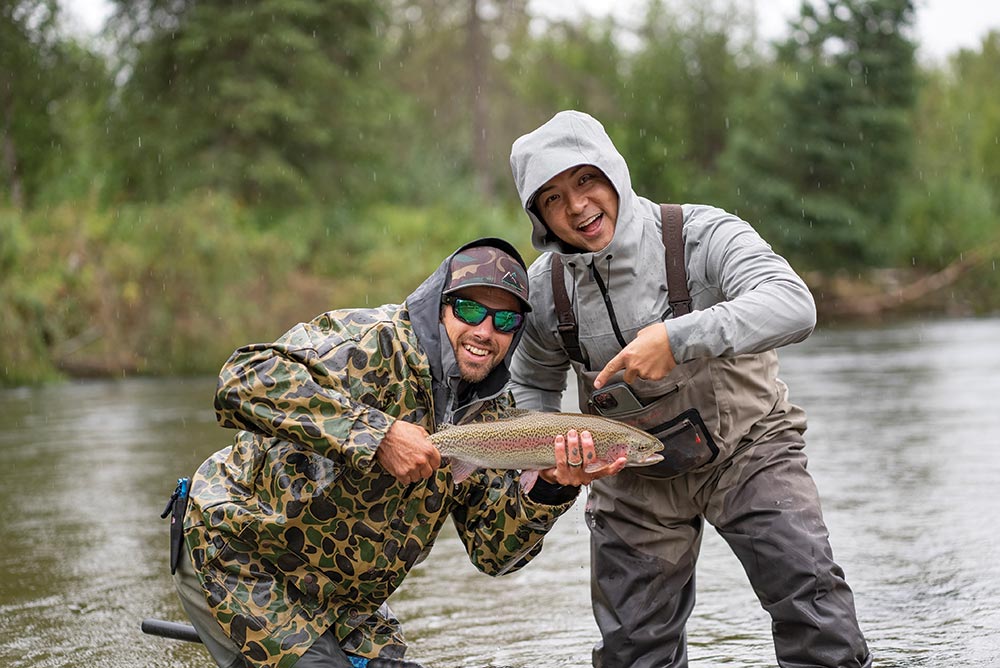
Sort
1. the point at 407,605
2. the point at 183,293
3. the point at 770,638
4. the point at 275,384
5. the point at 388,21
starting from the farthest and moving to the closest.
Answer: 1. the point at 388,21
2. the point at 183,293
3. the point at 407,605
4. the point at 770,638
5. the point at 275,384

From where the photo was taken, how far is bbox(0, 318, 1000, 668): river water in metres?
6.09

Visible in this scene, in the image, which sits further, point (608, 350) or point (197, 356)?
point (197, 356)

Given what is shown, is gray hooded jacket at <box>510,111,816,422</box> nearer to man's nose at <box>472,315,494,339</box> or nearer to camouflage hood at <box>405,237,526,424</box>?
camouflage hood at <box>405,237,526,424</box>

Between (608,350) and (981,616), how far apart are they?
9.08 ft

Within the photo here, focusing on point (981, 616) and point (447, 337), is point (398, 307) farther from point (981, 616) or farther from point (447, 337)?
point (981, 616)

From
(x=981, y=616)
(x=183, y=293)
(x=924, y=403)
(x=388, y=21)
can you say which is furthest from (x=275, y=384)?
(x=388, y=21)

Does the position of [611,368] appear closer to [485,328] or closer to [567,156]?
[485,328]

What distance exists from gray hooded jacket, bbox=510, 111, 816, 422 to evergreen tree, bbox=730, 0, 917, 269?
4446 cm

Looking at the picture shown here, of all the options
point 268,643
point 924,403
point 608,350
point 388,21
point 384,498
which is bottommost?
point 924,403

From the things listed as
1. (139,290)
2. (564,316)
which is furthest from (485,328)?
(139,290)

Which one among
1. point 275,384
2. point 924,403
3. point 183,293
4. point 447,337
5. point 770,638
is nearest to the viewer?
point 275,384

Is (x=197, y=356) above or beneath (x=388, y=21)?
beneath

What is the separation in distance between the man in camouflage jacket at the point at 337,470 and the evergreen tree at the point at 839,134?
44.8 metres

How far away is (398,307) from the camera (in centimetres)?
450
